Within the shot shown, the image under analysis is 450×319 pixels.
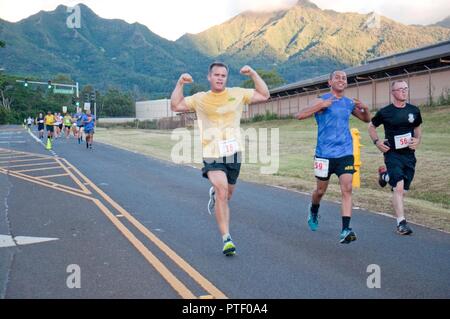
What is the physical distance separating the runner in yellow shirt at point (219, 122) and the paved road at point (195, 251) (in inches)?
28.1

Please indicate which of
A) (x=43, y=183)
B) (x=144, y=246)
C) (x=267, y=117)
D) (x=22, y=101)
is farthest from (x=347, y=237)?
(x=22, y=101)

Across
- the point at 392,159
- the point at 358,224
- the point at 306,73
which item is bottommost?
the point at 358,224

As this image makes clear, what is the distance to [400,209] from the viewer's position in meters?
8.12

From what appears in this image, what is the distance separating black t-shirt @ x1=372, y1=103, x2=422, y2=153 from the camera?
828 centimetres

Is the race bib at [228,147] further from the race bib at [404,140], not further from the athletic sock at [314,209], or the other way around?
the race bib at [404,140]

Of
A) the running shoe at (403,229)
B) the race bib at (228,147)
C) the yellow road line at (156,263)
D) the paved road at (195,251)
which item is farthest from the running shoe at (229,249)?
the running shoe at (403,229)

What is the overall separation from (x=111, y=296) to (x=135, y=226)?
343cm

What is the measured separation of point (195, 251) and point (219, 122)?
158 cm

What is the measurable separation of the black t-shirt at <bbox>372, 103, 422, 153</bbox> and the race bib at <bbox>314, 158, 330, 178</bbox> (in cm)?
130

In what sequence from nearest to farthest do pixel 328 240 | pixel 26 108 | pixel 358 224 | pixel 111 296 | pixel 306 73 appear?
pixel 111 296, pixel 328 240, pixel 358 224, pixel 26 108, pixel 306 73

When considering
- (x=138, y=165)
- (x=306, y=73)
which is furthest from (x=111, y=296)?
(x=306, y=73)

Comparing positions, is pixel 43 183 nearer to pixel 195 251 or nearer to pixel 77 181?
pixel 77 181

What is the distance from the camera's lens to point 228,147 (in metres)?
6.98

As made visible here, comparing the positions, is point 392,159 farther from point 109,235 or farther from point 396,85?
point 109,235
